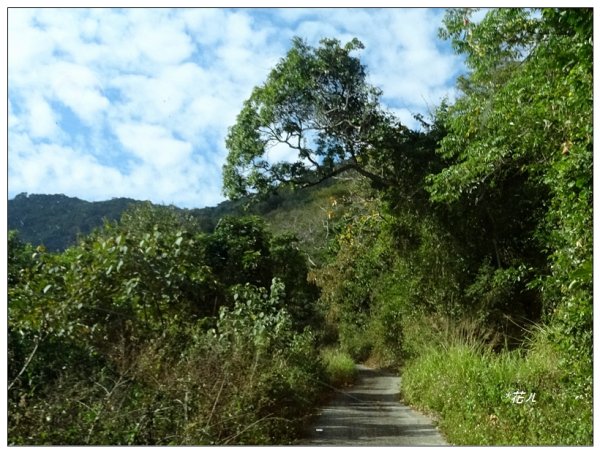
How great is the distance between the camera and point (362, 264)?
A: 14.5 metres

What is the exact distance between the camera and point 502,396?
6.43 m

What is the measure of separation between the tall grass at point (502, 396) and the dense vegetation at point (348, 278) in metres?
0.03

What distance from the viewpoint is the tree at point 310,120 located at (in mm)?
10539

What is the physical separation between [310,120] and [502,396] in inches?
250

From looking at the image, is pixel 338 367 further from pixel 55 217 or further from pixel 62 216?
pixel 55 217

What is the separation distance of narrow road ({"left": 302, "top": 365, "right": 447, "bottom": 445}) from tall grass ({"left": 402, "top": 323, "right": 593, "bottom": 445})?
26 centimetres

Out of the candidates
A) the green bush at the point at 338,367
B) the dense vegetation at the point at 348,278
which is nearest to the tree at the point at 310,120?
the dense vegetation at the point at 348,278

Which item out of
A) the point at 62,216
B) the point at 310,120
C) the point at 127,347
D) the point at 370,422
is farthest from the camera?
the point at 310,120

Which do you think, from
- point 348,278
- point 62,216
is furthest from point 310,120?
point 62,216

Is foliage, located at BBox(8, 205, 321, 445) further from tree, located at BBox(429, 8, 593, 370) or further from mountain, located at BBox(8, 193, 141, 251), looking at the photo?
tree, located at BBox(429, 8, 593, 370)

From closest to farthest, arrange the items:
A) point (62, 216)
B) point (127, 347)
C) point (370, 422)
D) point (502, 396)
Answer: point (127, 347)
point (62, 216)
point (502, 396)
point (370, 422)

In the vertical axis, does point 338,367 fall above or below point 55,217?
below

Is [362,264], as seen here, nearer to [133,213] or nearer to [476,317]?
[476,317]

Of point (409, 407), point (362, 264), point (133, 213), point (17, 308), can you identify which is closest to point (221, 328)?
point (133, 213)
